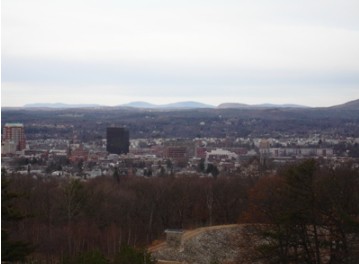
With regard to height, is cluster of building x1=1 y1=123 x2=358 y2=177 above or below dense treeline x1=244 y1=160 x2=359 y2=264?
below

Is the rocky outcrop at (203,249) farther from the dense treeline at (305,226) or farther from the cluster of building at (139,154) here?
the cluster of building at (139,154)

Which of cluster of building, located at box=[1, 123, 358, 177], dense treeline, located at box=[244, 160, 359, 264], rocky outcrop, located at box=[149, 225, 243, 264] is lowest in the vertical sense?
cluster of building, located at box=[1, 123, 358, 177]

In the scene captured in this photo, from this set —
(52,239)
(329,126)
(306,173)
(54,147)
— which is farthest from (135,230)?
(329,126)

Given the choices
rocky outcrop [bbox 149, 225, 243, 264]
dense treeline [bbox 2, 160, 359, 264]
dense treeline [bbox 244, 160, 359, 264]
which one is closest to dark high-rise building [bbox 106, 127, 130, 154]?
dense treeline [bbox 2, 160, 359, 264]

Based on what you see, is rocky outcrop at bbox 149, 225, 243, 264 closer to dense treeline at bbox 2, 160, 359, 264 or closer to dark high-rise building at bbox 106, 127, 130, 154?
dense treeline at bbox 2, 160, 359, 264

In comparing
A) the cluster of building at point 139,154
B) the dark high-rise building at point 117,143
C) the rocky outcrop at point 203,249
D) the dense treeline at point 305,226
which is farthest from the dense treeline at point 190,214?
the dark high-rise building at point 117,143

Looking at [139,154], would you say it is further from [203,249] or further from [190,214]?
[203,249]

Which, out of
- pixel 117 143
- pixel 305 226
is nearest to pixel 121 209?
pixel 305 226

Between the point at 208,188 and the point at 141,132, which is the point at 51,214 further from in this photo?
the point at 141,132
